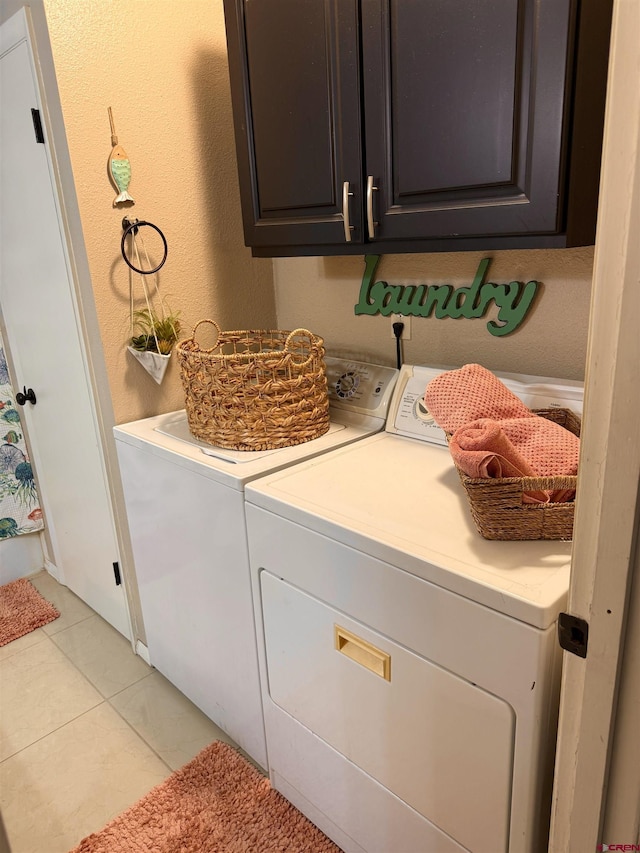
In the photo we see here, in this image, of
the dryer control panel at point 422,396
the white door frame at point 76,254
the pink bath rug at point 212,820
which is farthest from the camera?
the white door frame at point 76,254

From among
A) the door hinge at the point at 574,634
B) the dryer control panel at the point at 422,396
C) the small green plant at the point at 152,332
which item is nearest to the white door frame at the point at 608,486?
the door hinge at the point at 574,634

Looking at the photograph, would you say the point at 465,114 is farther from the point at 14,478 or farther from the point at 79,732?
the point at 14,478

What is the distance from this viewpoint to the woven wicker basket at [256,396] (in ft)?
5.08

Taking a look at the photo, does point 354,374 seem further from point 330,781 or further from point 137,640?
point 137,640

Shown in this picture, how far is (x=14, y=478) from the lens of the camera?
2.60 metres

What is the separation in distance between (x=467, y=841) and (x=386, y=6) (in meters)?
1.69

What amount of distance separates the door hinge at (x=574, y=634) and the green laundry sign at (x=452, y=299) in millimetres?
991

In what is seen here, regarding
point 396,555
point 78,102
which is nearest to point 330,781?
point 396,555

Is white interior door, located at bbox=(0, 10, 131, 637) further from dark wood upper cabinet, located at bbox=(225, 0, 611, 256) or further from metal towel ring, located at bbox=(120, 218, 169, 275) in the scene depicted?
dark wood upper cabinet, located at bbox=(225, 0, 611, 256)

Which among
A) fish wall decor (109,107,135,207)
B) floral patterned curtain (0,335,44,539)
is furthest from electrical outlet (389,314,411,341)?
floral patterned curtain (0,335,44,539)

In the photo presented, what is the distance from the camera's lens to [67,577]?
2.63 m

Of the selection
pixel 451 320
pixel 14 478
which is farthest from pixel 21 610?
pixel 451 320

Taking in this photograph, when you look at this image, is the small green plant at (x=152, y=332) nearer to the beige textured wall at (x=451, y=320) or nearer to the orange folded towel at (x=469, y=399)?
the beige textured wall at (x=451, y=320)

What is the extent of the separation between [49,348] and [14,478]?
2.69 feet
